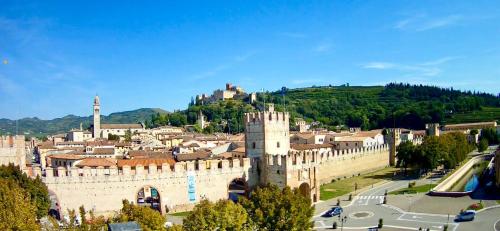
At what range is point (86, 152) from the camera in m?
85.0

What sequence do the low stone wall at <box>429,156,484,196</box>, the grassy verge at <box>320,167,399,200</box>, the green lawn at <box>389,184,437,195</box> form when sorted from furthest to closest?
the grassy verge at <box>320,167,399,200</box> → the green lawn at <box>389,184,437,195</box> → the low stone wall at <box>429,156,484,196</box>

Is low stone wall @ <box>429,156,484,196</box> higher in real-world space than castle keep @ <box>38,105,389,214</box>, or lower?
lower

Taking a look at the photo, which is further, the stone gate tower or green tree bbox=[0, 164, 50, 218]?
the stone gate tower

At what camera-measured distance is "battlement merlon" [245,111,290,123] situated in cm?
4781

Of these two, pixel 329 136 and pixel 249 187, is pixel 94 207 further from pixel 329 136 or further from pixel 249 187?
pixel 329 136

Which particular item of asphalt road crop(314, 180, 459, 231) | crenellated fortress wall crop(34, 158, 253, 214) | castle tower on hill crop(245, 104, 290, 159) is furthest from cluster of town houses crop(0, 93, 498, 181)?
asphalt road crop(314, 180, 459, 231)

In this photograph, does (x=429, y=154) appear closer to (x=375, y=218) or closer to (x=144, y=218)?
(x=375, y=218)

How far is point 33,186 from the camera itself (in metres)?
36.5

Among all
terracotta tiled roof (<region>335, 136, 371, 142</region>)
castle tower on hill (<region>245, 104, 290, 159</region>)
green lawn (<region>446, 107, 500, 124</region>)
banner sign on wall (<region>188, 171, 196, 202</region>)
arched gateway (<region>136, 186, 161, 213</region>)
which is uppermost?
green lawn (<region>446, 107, 500, 124</region>)

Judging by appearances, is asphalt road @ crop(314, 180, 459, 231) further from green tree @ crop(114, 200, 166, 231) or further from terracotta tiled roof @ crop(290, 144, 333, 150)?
terracotta tiled roof @ crop(290, 144, 333, 150)

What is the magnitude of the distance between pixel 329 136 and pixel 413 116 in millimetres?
76663

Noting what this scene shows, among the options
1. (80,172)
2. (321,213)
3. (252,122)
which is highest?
(252,122)

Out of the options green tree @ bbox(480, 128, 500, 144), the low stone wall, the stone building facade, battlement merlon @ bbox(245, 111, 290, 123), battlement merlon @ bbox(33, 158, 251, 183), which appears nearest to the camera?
battlement merlon @ bbox(33, 158, 251, 183)

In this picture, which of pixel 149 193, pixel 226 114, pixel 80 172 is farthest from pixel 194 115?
pixel 80 172
